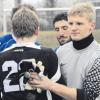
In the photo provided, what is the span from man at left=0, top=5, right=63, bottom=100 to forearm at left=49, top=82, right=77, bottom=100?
10 centimetres

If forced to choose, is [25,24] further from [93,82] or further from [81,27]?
[93,82]

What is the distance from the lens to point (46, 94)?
9.73 feet

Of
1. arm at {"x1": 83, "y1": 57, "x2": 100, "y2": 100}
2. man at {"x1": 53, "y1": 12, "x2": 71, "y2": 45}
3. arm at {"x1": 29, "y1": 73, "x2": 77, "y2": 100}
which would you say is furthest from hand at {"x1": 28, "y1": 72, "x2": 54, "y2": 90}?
man at {"x1": 53, "y1": 12, "x2": 71, "y2": 45}

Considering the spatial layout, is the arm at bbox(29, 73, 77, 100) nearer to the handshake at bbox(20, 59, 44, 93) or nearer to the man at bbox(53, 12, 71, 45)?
the handshake at bbox(20, 59, 44, 93)

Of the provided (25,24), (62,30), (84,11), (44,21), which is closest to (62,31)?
(62,30)

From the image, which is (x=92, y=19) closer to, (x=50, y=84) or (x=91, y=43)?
(x=91, y=43)

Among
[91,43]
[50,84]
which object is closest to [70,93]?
[50,84]

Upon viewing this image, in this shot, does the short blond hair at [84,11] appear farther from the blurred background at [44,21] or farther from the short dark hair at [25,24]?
the blurred background at [44,21]

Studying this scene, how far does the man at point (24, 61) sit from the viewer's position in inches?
116

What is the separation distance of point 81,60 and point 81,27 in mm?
244

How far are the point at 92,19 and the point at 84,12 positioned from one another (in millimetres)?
78

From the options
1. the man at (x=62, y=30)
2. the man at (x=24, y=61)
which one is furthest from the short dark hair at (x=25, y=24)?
the man at (x=62, y=30)

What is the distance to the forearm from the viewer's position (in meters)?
2.87

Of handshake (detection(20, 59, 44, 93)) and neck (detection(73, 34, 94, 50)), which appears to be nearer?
handshake (detection(20, 59, 44, 93))
